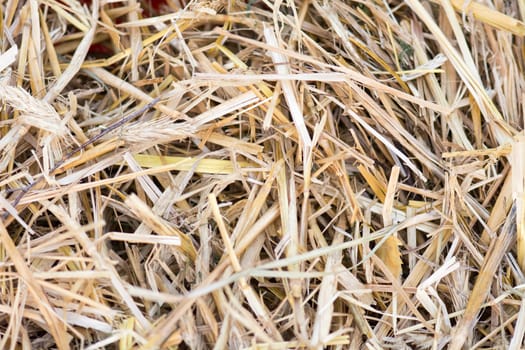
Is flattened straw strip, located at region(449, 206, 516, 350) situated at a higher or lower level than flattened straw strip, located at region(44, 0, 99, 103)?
lower

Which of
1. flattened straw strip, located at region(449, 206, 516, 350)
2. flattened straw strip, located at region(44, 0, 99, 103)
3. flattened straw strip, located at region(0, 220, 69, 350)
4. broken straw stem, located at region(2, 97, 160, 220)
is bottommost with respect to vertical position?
flattened straw strip, located at region(449, 206, 516, 350)

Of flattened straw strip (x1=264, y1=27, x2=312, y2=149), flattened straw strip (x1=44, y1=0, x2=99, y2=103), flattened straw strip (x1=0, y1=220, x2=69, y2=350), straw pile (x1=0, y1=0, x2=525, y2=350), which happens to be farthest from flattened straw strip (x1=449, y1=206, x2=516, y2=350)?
flattened straw strip (x1=44, y1=0, x2=99, y2=103)

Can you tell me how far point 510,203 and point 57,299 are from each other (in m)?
0.80

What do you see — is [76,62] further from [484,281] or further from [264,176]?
[484,281]

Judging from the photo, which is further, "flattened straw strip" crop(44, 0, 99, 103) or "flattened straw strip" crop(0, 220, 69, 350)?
"flattened straw strip" crop(44, 0, 99, 103)

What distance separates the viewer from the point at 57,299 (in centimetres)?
107

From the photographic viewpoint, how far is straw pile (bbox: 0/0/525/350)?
1061 mm

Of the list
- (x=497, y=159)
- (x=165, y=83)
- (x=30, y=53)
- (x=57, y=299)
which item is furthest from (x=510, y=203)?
(x=30, y=53)

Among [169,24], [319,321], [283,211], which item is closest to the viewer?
[319,321]

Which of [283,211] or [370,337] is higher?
[283,211]

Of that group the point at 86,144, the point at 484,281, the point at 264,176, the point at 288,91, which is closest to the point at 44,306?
the point at 86,144

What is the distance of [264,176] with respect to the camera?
3.85ft

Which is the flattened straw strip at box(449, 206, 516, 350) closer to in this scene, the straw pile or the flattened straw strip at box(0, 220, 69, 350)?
the straw pile

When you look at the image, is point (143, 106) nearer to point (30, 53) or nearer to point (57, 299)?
point (30, 53)
